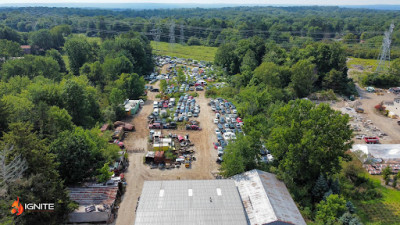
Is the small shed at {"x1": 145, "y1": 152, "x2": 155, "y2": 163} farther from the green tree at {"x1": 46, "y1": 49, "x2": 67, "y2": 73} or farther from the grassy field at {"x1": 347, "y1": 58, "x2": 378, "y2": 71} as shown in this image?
the grassy field at {"x1": 347, "y1": 58, "x2": 378, "y2": 71}

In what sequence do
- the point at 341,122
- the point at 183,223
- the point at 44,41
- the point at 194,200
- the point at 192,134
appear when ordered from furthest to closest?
the point at 44,41
the point at 192,134
the point at 341,122
the point at 194,200
the point at 183,223

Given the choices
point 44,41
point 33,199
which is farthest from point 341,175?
point 44,41

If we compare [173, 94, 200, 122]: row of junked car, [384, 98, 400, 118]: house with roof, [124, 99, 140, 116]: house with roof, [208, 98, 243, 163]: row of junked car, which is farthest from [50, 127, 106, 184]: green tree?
[384, 98, 400, 118]: house with roof

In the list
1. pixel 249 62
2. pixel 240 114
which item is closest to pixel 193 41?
pixel 249 62

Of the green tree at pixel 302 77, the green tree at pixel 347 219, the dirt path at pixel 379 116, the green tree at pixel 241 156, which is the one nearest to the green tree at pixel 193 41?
the green tree at pixel 302 77

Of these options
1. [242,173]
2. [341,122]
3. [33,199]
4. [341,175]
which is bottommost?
[341,175]

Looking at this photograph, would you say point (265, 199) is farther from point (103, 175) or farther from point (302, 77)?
point (302, 77)

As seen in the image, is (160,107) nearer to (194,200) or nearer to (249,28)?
(194,200)
